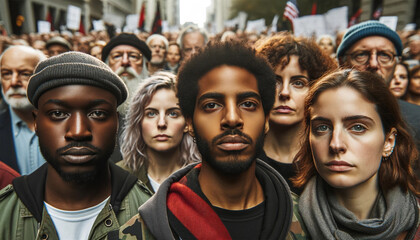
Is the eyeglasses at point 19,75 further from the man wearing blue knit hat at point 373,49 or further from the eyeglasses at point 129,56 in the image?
the man wearing blue knit hat at point 373,49

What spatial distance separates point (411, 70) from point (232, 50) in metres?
4.62

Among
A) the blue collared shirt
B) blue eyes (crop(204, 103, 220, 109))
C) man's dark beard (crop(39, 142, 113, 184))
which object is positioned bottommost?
the blue collared shirt

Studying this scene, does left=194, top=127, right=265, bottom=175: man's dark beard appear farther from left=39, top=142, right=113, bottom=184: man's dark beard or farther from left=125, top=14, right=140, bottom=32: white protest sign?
left=125, top=14, right=140, bottom=32: white protest sign

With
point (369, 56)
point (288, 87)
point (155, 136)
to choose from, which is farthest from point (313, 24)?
point (155, 136)

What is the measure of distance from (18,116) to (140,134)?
4.52 ft

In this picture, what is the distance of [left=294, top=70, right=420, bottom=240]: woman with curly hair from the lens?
7.06ft

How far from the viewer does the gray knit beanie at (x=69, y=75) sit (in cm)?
226

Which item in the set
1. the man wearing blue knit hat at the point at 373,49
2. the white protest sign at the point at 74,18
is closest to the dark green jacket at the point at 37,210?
the man wearing blue knit hat at the point at 373,49

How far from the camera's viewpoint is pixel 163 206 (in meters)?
2.00

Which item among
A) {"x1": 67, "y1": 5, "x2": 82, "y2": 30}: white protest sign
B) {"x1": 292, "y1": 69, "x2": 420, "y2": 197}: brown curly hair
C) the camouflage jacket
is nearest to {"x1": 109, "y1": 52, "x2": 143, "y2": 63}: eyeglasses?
{"x1": 292, "y1": 69, "x2": 420, "y2": 197}: brown curly hair

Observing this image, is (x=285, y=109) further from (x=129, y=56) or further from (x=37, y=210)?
(x=129, y=56)

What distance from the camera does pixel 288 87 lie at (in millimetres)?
3051

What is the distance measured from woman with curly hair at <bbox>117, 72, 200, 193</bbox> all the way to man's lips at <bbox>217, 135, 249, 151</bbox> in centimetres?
141

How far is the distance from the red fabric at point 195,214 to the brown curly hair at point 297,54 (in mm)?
1521
